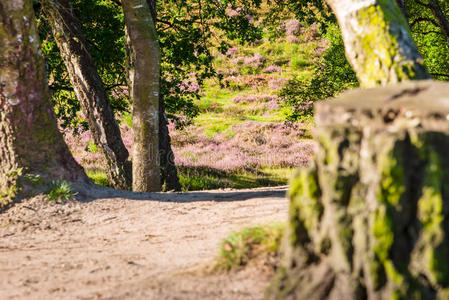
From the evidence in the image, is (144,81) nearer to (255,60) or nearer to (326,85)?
(326,85)

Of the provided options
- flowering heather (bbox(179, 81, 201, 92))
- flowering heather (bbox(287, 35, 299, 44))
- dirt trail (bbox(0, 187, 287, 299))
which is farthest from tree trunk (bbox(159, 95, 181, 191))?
flowering heather (bbox(287, 35, 299, 44))

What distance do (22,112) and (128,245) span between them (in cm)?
290

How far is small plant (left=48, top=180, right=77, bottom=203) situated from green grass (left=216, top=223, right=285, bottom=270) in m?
3.58

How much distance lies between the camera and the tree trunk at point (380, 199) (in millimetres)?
2107

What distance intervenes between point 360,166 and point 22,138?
17.7 feet

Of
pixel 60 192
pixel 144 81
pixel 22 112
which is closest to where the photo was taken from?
pixel 22 112

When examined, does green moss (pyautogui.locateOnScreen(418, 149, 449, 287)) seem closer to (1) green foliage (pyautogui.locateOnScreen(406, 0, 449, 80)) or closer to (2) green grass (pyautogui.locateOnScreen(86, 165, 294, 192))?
→ (2) green grass (pyautogui.locateOnScreen(86, 165, 294, 192))

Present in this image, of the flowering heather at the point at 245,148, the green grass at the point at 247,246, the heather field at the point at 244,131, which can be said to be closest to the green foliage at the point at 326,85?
the heather field at the point at 244,131

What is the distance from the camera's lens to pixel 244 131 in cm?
2000

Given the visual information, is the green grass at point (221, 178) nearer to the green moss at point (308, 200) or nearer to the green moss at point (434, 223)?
the green moss at point (308, 200)

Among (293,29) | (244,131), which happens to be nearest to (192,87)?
(244,131)

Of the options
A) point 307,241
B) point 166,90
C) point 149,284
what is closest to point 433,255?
point 307,241

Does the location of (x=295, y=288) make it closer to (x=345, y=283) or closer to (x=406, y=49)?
(x=345, y=283)

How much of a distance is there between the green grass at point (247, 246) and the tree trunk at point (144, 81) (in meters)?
4.58
